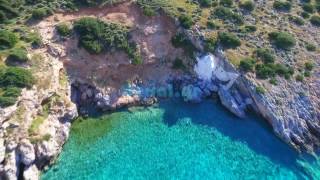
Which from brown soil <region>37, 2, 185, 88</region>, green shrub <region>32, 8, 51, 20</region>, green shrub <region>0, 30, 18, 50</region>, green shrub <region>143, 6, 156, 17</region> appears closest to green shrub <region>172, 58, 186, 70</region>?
brown soil <region>37, 2, 185, 88</region>

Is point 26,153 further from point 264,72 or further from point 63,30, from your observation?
point 264,72

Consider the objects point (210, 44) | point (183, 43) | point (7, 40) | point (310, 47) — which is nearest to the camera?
point (7, 40)

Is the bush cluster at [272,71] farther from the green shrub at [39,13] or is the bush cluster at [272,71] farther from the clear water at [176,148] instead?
the green shrub at [39,13]

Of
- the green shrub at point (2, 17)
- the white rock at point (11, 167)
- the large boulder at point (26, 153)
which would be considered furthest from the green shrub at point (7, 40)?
the white rock at point (11, 167)

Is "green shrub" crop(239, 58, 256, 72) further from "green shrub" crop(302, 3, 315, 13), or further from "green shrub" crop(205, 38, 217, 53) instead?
"green shrub" crop(302, 3, 315, 13)

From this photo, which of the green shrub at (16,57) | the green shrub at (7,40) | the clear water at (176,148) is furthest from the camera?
the green shrub at (7,40)

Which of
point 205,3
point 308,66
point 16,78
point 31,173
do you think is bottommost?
point 31,173

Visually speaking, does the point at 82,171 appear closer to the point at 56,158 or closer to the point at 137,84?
the point at 56,158

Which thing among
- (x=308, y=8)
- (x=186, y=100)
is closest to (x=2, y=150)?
(x=186, y=100)
